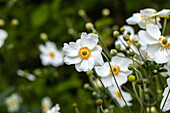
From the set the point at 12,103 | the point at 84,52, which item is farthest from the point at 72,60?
the point at 12,103

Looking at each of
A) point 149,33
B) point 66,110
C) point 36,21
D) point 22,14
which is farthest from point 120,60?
point 22,14

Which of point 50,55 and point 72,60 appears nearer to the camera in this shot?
point 72,60

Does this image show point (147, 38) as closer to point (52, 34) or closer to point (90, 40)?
point (90, 40)

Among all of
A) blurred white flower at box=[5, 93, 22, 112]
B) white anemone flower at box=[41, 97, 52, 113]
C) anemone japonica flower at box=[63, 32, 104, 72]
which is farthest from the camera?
white anemone flower at box=[41, 97, 52, 113]

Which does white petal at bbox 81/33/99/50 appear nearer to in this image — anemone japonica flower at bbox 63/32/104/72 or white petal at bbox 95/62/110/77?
anemone japonica flower at bbox 63/32/104/72

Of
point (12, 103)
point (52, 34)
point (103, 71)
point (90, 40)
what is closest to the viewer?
point (90, 40)

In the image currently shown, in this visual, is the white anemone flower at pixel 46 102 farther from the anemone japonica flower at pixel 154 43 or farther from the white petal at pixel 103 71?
the anemone japonica flower at pixel 154 43

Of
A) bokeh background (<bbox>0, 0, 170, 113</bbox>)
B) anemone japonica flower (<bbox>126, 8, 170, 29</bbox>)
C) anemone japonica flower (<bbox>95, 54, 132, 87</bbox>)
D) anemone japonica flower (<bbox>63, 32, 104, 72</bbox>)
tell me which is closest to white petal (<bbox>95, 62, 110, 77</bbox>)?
anemone japonica flower (<bbox>95, 54, 132, 87</bbox>)
